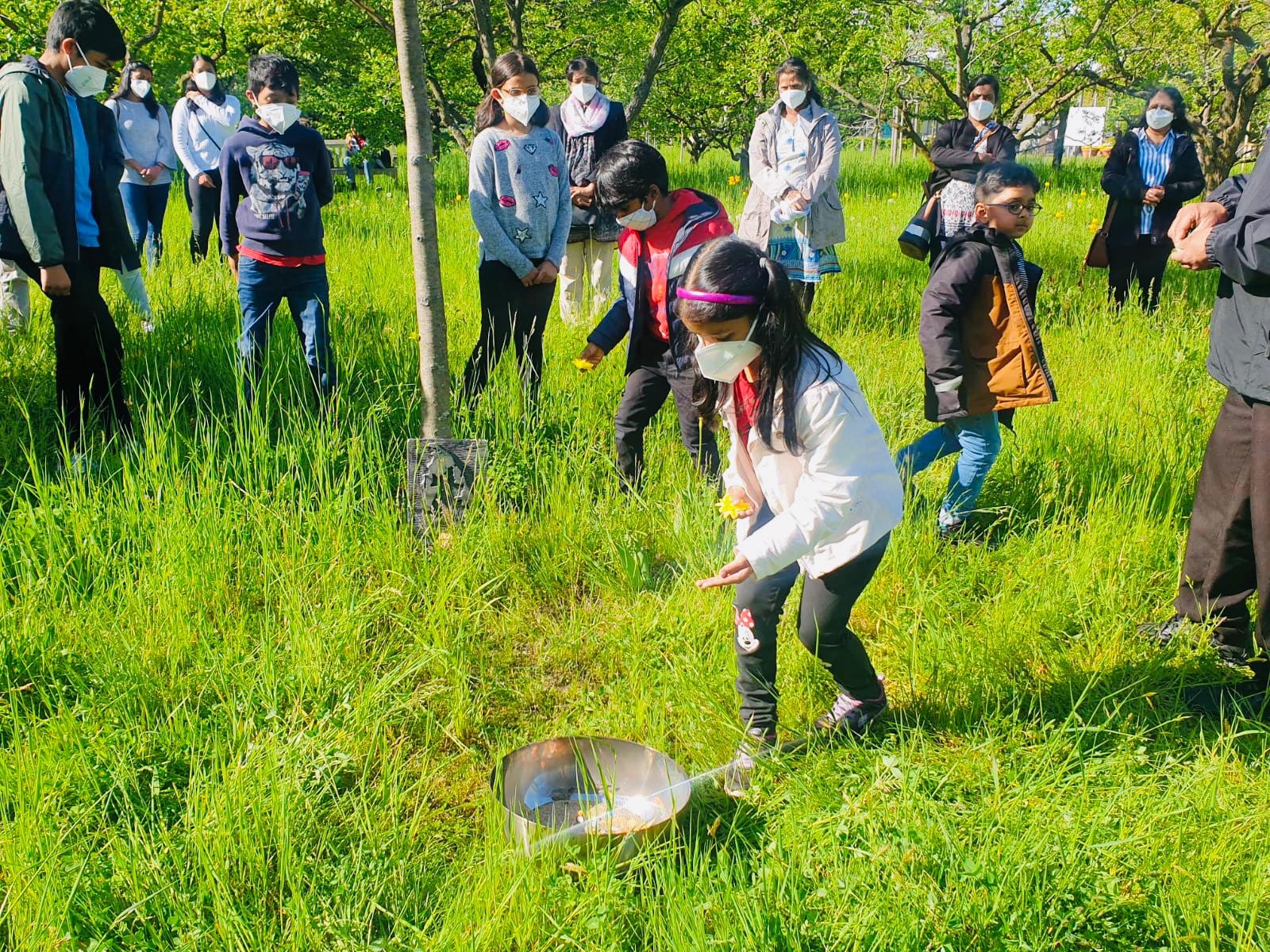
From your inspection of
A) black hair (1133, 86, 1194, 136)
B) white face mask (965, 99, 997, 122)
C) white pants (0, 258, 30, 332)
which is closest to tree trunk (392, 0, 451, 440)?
white pants (0, 258, 30, 332)

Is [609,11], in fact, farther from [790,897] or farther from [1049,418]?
[790,897]

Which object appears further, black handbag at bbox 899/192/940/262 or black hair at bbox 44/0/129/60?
black handbag at bbox 899/192/940/262

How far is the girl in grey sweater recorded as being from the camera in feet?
15.6

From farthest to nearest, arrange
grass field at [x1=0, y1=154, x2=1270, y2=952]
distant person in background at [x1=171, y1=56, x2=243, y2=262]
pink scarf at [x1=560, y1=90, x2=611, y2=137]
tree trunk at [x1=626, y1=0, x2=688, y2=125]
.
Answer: tree trunk at [x1=626, y1=0, x2=688, y2=125], distant person in background at [x1=171, y1=56, x2=243, y2=262], pink scarf at [x1=560, y1=90, x2=611, y2=137], grass field at [x1=0, y1=154, x2=1270, y2=952]

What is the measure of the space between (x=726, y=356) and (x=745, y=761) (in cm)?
106

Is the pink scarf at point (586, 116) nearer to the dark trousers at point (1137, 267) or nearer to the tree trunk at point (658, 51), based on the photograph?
the tree trunk at point (658, 51)

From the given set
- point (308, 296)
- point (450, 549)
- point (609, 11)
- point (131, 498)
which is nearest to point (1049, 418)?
point (450, 549)

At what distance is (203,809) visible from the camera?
2.16m

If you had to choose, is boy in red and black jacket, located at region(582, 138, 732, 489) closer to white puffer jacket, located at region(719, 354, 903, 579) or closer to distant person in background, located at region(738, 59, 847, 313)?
white puffer jacket, located at region(719, 354, 903, 579)

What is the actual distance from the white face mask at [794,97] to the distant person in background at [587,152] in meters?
1.14

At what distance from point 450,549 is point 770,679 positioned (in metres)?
1.31

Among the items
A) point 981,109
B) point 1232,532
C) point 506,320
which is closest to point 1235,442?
point 1232,532

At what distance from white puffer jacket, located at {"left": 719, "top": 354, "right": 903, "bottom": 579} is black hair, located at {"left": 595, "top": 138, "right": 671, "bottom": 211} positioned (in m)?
1.66

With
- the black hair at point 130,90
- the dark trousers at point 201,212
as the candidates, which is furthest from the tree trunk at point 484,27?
the black hair at point 130,90
